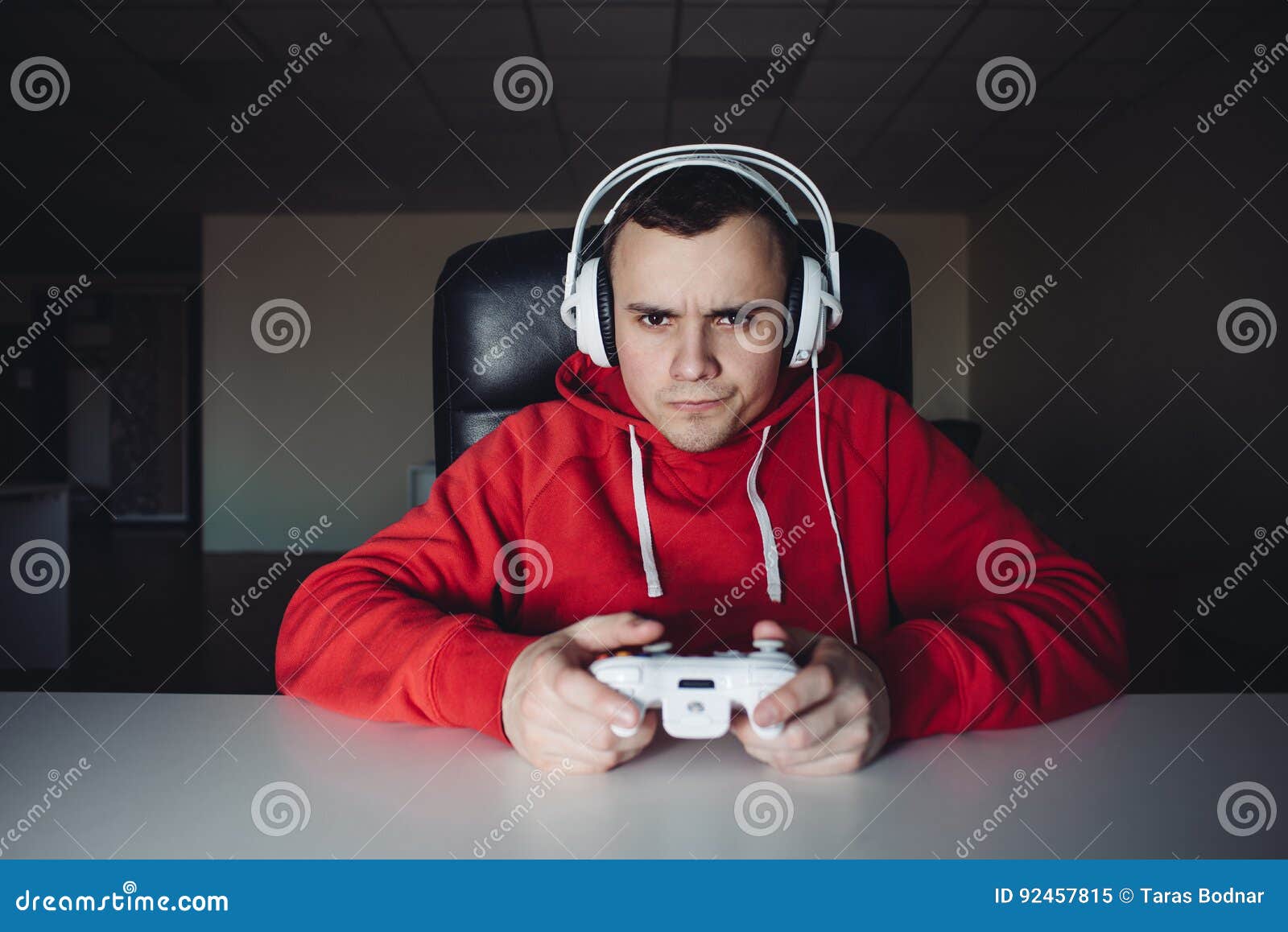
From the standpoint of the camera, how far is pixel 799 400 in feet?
3.84

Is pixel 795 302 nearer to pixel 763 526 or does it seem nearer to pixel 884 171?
pixel 763 526

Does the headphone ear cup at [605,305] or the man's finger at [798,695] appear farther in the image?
the headphone ear cup at [605,305]

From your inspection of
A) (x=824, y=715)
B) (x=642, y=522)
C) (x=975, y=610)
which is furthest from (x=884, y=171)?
(x=824, y=715)

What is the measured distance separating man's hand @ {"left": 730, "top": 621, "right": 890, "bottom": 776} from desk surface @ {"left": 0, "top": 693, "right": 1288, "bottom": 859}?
18 mm

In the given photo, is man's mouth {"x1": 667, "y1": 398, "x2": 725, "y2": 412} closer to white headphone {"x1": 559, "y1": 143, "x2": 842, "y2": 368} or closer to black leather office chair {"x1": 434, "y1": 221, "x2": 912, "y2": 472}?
white headphone {"x1": 559, "y1": 143, "x2": 842, "y2": 368}

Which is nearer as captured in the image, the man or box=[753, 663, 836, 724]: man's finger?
box=[753, 663, 836, 724]: man's finger

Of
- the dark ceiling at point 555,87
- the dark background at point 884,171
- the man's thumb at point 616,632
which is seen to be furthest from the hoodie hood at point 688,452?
the dark ceiling at point 555,87

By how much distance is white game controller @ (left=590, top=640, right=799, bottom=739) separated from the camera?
0.60 meters

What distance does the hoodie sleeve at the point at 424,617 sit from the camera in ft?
2.49

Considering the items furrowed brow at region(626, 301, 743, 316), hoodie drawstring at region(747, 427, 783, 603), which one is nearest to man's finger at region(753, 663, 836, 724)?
hoodie drawstring at region(747, 427, 783, 603)

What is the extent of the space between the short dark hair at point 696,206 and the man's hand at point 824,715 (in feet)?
1.97

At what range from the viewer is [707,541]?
111 centimetres

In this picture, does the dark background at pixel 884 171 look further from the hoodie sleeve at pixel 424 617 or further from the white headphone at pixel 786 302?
the white headphone at pixel 786 302

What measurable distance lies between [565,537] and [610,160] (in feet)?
14.1
